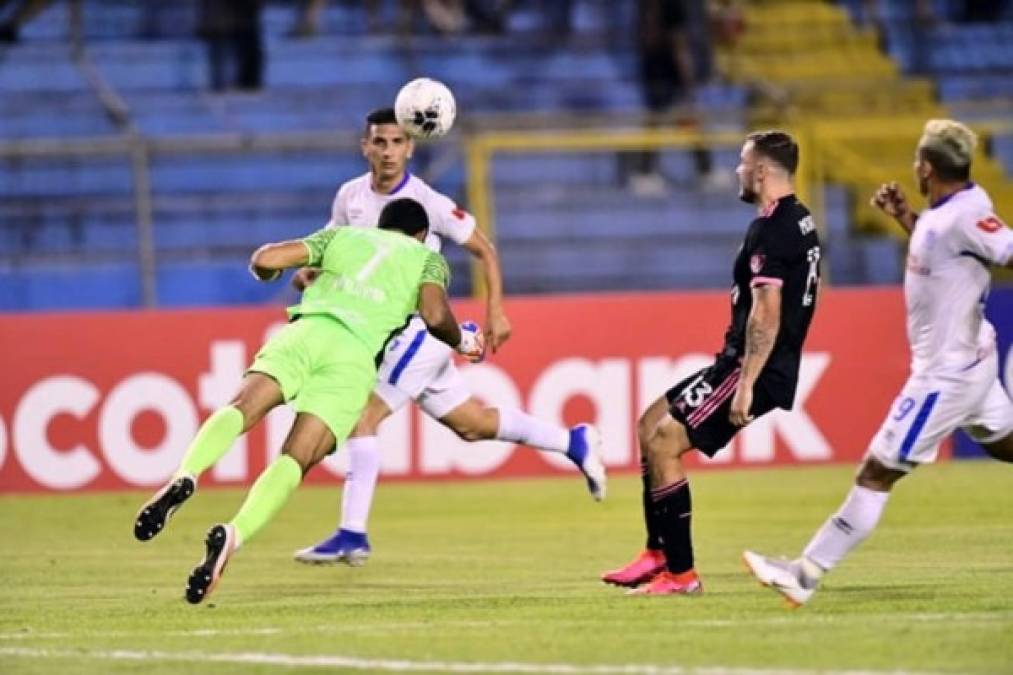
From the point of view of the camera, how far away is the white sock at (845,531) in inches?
384

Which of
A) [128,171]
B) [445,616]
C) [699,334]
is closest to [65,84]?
[128,171]

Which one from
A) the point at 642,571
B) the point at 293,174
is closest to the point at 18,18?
the point at 293,174

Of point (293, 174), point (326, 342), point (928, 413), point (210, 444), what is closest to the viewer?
point (928, 413)

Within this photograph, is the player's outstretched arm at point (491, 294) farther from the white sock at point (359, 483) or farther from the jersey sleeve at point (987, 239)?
the jersey sleeve at point (987, 239)

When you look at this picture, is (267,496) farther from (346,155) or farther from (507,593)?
(346,155)

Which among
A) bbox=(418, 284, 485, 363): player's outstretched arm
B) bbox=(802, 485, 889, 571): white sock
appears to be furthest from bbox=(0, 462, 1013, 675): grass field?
bbox=(418, 284, 485, 363): player's outstretched arm

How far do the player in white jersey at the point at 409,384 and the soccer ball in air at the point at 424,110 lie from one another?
9 cm

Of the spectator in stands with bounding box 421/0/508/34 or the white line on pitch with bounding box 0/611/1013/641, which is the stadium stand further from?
the white line on pitch with bounding box 0/611/1013/641

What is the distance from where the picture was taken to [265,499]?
10.2 meters

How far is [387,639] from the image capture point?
358 inches

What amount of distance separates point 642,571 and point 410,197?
3095mm

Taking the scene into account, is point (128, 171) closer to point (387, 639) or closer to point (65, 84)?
point (65, 84)

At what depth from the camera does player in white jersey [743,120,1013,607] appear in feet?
32.0

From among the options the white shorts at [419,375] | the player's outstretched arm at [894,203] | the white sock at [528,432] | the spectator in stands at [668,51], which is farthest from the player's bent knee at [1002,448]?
the spectator in stands at [668,51]
